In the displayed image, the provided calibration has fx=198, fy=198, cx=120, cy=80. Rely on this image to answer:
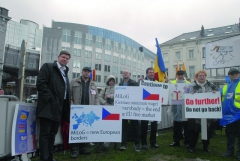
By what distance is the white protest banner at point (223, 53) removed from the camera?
6.92 m

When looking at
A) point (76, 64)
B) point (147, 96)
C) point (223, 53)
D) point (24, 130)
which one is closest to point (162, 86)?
point (147, 96)

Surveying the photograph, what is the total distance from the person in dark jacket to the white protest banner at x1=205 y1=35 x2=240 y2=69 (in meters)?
5.72

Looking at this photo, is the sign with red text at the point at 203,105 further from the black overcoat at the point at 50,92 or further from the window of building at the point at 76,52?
the window of building at the point at 76,52

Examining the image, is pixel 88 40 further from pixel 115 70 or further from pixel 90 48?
pixel 115 70

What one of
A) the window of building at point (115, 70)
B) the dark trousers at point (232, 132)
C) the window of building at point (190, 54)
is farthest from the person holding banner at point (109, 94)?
the window of building at point (115, 70)

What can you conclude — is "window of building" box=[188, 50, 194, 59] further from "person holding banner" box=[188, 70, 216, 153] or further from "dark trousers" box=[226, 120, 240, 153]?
"dark trousers" box=[226, 120, 240, 153]

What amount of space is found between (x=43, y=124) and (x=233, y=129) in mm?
4302

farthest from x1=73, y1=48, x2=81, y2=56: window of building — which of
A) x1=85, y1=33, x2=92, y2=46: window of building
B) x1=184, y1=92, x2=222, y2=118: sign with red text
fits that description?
x1=184, y1=92, x2=222, y2=118: sign with red text

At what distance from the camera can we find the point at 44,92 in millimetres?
3791

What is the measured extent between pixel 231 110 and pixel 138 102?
7.34 ft

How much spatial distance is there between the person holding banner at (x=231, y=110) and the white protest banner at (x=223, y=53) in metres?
2.28

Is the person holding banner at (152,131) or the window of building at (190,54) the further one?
the window of building at (190,54)

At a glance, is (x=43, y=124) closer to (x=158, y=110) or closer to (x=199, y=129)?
(x=158, y=110)

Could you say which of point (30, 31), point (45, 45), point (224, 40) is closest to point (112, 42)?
point (45, 45)
